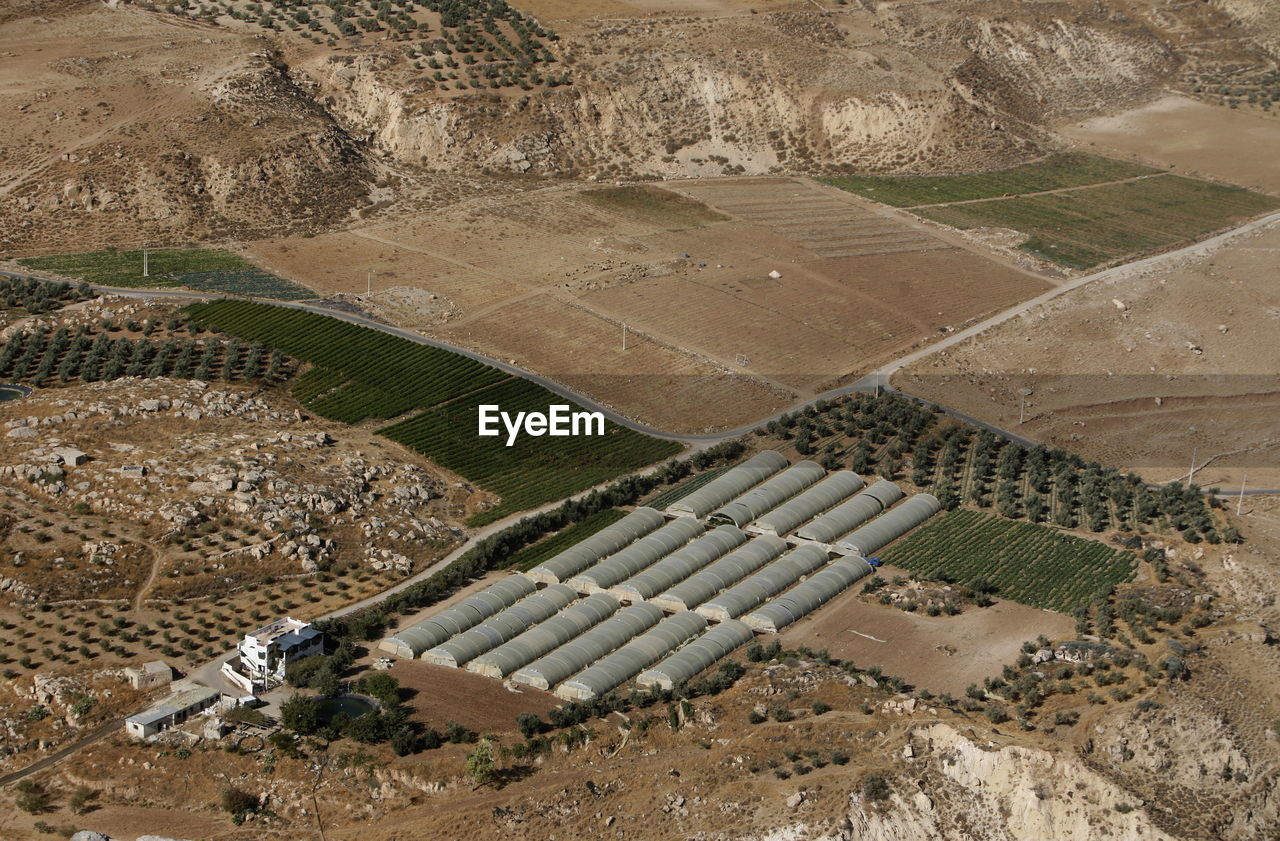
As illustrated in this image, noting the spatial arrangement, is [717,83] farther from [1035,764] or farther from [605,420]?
[1035,764]

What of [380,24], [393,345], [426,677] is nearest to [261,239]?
[393,345]

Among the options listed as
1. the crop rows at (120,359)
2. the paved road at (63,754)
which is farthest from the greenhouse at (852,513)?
the paved road at (63,754)

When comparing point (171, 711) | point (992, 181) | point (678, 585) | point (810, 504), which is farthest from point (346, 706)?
point (992, 181)

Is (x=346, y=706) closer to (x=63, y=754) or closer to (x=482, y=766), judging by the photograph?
(x=482, y=766)

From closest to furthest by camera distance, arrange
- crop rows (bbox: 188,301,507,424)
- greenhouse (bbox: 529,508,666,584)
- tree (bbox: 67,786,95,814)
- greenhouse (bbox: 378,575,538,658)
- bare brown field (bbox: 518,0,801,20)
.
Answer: tree (bbox: 67,786,95,814)
greenhouse (bbox: 378,575,538,658)
greenhouse (bbox: 529,508,666,584)
crop rows (bbox: 188,301,507,424)
bare brown field (bbox: 518,0,801,20)

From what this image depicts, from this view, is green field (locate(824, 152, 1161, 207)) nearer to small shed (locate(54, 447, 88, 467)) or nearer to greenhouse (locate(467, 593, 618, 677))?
greenhouse (locate(467, 593, 618, 677))

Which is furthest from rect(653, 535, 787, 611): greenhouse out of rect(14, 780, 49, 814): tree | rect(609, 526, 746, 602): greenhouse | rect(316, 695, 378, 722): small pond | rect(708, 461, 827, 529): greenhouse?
rect(14, 780, 49, 814): tree

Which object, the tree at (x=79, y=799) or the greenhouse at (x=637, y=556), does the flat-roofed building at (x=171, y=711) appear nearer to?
the tree at (x=79, y=799)
